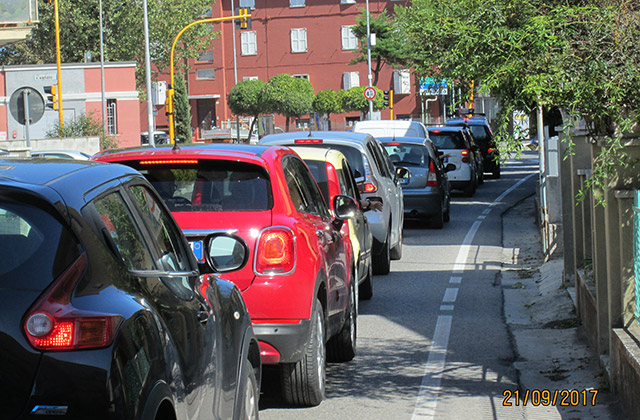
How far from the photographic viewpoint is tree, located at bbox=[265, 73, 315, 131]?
71688mm

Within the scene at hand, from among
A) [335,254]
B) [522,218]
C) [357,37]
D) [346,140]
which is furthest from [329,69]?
[335,254]

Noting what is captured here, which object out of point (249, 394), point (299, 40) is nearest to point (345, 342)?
point (249, 394)

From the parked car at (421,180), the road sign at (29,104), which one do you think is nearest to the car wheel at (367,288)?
the parked car at (421,180)

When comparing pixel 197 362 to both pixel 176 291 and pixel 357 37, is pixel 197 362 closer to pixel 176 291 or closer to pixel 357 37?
pixel 176 291

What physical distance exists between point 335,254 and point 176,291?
12.4 ft

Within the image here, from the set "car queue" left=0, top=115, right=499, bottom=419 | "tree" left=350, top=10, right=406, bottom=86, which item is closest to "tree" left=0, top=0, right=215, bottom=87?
"tree" left=350, top=10, right=406, bottom=86

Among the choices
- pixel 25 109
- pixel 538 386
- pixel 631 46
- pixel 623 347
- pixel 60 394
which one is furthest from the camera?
pixel 25 109

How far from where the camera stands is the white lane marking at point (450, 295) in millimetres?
11070

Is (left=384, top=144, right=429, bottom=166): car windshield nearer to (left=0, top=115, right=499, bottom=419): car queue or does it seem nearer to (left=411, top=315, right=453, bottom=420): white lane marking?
(left=0, top=115, right=499, bottom=419): car queue

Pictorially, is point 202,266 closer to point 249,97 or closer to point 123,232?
point 123,232

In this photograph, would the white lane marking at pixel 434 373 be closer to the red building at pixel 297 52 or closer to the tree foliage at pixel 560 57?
the tree foliage at pixel 560 57

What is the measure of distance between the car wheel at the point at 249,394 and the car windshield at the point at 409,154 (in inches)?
551

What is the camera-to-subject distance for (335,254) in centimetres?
746

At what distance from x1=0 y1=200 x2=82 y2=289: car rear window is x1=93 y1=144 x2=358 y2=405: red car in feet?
10.3
